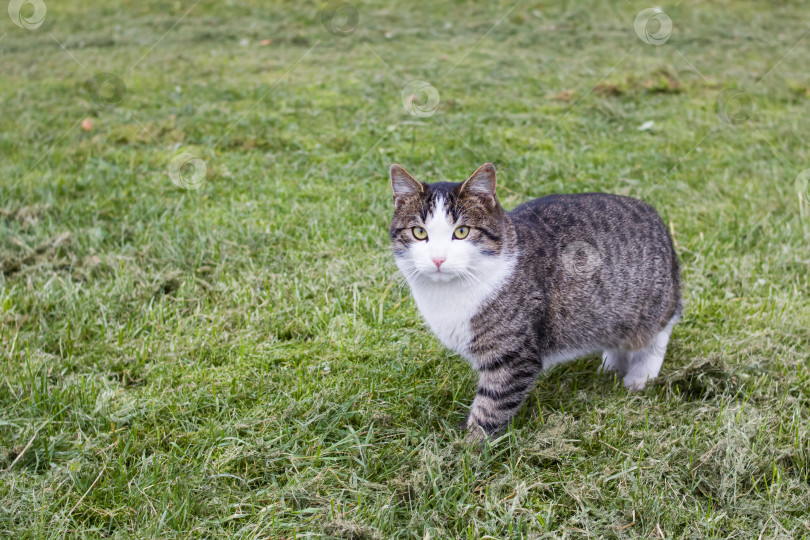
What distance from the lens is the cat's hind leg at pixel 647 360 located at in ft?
12.3

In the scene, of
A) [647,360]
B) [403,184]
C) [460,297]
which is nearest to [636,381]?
[647,360]

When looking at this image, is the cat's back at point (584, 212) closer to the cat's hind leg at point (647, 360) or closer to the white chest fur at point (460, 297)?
the white chest fur at point (460, 297)

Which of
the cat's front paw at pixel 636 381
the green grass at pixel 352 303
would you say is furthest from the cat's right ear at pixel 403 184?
the cat's front paw at pixel 636 381

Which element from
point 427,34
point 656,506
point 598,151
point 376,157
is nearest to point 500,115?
point 598,151

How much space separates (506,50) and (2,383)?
23.9 ft

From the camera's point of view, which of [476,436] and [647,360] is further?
[647,360]

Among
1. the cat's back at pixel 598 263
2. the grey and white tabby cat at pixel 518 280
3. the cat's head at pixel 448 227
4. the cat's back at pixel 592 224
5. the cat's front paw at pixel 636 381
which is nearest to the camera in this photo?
the cat's head at pixel 448 227

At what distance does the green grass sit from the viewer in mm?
2875

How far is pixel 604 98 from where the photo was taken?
7449 mm

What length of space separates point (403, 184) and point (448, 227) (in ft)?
1.12

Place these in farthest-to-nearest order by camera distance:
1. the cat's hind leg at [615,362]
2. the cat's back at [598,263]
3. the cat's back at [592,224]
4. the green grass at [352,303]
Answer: the cat's hind leg at [615,362], the cat's back at [592,224], the cat's back at [598,263], the green grass at [352,303]

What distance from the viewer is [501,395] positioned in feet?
10.6

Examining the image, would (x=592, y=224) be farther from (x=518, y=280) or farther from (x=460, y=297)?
(x=460, y=297)

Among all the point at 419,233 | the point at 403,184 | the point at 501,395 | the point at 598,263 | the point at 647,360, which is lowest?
the point at 647,360
